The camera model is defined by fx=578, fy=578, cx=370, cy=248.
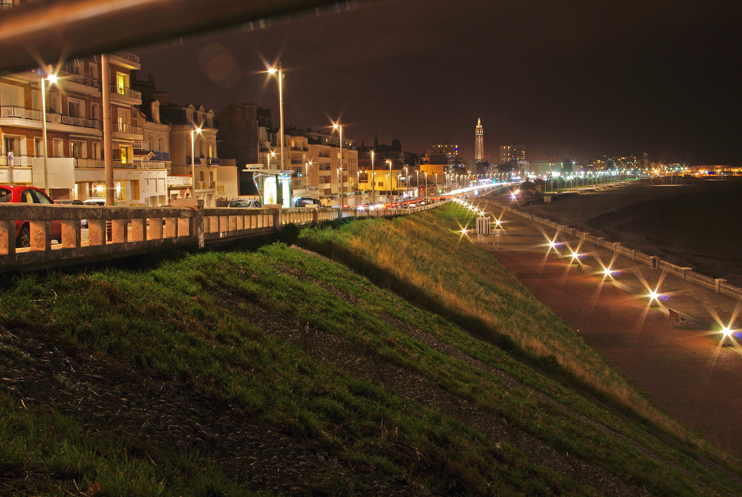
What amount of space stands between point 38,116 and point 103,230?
22.2 m

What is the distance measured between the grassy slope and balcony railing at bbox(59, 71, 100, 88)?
19.9m

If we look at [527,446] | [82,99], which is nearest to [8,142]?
[82,99]

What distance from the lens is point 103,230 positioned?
11.2 meters

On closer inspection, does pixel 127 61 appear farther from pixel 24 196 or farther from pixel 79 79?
pixel 24 196

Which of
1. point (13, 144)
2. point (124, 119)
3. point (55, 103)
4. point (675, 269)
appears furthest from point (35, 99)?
point (675, 269)

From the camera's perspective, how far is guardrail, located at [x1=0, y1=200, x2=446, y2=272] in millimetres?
9195

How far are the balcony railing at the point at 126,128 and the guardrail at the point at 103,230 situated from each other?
22753mm

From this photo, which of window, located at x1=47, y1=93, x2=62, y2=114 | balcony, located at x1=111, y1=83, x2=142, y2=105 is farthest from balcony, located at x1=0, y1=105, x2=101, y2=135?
balcony, located at x1=111, y1=83, x2=142, y2=105

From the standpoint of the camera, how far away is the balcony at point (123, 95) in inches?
1484

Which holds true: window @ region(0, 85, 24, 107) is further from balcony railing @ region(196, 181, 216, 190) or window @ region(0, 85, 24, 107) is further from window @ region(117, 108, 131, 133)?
balcony railing @ region(196, 181, 216, 190)

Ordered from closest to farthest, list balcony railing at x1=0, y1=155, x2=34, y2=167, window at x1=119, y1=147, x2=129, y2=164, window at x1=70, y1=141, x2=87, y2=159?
balcony railing at x1=0, y1=155, x2=34, y2=167 < window at x1=70, y1=141, x2=87, y2=159 < window at x1=119, y1=147, x2=129, y2=164

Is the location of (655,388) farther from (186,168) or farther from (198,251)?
(186,168)

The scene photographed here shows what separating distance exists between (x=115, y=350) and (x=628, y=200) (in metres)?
167

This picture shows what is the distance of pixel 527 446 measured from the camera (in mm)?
10172
